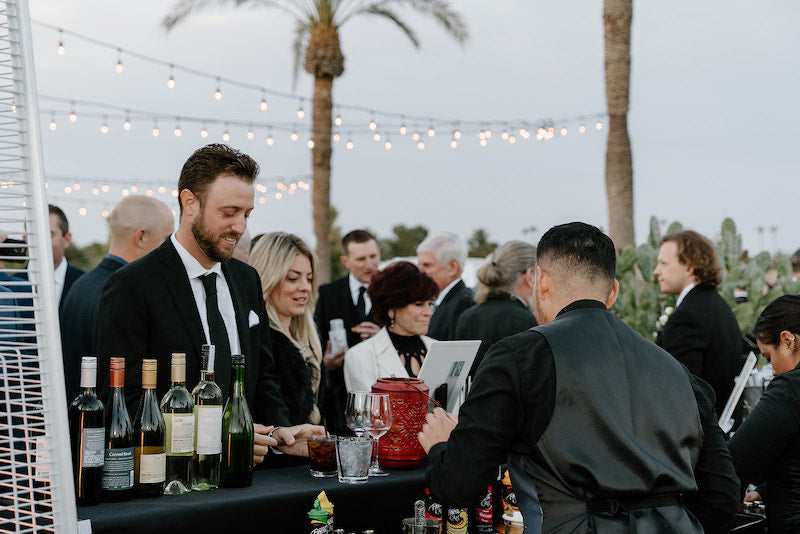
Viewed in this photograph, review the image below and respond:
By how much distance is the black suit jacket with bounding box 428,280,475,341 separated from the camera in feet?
15.3

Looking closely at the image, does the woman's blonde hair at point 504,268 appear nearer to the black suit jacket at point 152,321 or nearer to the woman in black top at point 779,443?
the woman in black top at point 779,443

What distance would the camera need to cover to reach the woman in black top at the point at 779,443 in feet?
8.37

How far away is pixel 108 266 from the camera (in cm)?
350

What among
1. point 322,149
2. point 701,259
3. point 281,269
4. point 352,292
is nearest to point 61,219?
point 352,292

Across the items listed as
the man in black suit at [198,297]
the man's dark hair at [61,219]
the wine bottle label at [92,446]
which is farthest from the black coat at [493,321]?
the man's dark hair at [61,219]

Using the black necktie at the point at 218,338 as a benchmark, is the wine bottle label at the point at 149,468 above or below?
below

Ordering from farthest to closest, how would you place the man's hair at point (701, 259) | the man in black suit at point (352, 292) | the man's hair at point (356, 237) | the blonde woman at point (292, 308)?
the man's hair at point (356, 237) → the man in black suit at point (352, 292) → the man's hair at point (701, 259) → the blonde woman at point (292, 308)

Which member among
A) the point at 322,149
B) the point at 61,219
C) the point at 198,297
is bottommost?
the point at 198,297

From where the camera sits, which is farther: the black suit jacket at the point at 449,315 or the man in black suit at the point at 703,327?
the black suit jacket at the point at 449,315

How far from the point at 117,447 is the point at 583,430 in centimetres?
107

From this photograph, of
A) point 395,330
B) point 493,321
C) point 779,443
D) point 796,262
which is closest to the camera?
point 779,443

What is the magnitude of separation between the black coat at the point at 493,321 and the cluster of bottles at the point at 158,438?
75.9 inches

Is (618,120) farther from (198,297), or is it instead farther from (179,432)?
(179,432)

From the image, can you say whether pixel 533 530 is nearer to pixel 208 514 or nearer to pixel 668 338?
pixel 208 514
